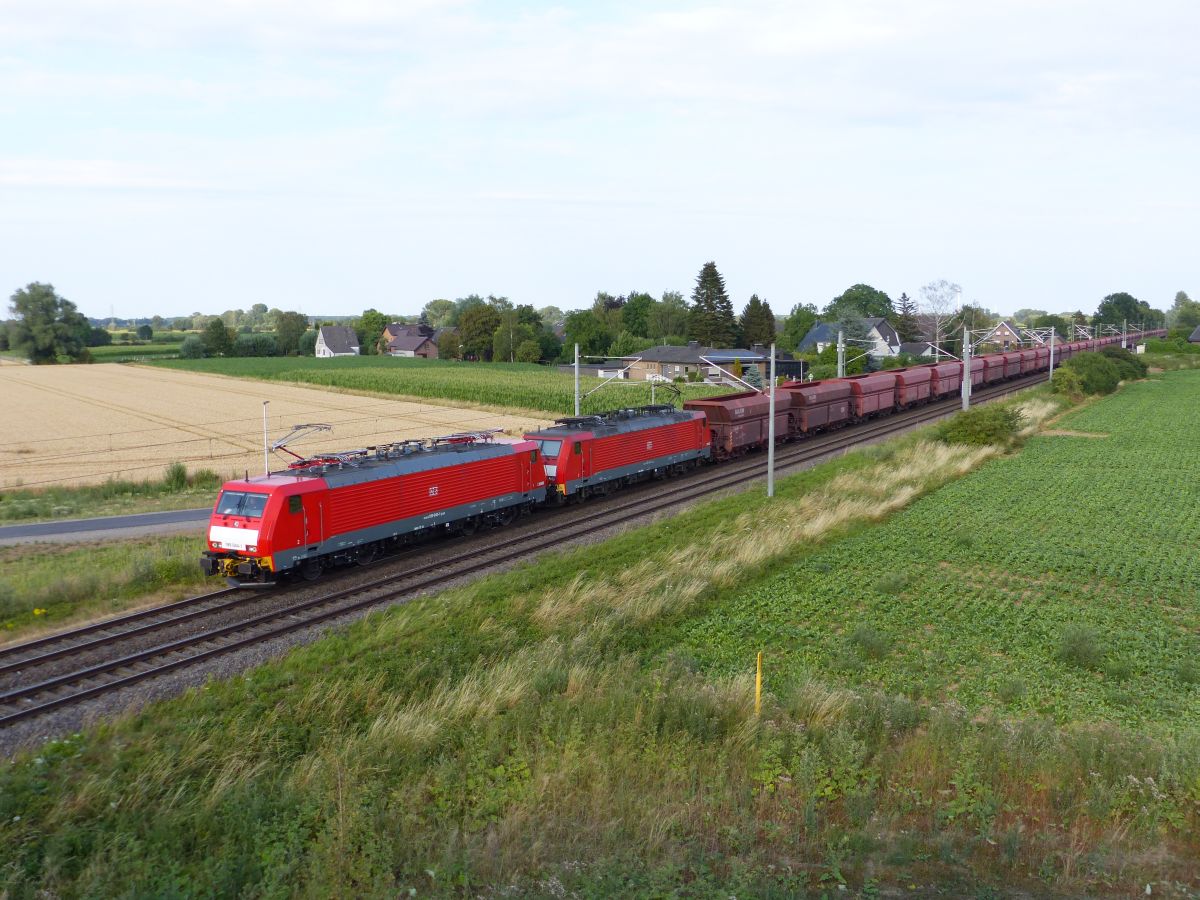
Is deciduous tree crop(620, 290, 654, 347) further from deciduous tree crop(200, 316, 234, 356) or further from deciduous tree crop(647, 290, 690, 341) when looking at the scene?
deciduous tree crop(200, 316, 234, 356)

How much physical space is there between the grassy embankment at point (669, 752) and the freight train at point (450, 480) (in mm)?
4508

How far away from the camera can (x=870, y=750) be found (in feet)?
47.4

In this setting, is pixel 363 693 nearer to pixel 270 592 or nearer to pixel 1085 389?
pixel 270 592

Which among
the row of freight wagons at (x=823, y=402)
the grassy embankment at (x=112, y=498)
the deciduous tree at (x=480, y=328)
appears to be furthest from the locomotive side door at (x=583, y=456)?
the deciduous tree at (x=480, y=328)

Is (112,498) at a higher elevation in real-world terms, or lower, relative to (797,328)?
lower

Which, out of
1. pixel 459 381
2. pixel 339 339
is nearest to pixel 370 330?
pixel 339 339

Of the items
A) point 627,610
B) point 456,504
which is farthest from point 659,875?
point 456,504

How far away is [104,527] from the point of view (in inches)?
1293

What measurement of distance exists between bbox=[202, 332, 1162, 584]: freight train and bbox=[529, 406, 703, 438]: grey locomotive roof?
55 mm

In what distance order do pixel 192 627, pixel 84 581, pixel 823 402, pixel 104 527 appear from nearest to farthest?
pixel 192 627, pixel 84 581, pixel 104 527, pixel 823 402

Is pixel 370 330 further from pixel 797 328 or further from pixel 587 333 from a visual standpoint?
pixel 797 328

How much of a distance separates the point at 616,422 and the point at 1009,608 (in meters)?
18.7

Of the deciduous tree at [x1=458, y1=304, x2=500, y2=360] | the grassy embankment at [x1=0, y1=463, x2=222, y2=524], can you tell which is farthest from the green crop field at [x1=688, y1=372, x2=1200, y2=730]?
the deciduous tree at [x1=458, y1=304, x2=500, y2=360]

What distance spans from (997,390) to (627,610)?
6909 centimetres
